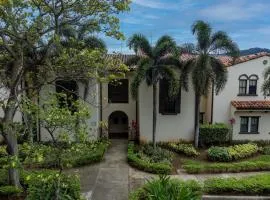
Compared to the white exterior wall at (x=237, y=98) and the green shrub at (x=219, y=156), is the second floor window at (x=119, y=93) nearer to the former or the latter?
the white exterior wall at (x=237, y=98)

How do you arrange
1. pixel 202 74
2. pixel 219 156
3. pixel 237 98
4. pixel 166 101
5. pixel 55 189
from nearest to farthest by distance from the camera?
pixel 55 189
pixel 219 156
pixel 202 74
pixel 166 101
pixel 237 98

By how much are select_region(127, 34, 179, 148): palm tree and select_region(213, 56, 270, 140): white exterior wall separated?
5.16m

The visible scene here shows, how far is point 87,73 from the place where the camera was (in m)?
13.7

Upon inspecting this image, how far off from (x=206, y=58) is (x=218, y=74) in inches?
54.6

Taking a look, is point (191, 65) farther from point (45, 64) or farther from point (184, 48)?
point (45, 64)

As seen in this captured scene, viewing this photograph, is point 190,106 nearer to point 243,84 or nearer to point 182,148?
point 182,148

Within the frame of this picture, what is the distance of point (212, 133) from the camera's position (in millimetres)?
22953

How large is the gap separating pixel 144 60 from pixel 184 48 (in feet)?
10.4

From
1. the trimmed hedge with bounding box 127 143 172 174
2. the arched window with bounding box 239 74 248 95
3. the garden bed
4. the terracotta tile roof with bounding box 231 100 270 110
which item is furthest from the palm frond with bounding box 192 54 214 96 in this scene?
the garden bed

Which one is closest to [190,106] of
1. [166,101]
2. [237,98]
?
[166,101]

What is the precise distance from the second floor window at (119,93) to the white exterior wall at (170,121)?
1996 mm

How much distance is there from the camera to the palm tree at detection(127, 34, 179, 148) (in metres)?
20.0

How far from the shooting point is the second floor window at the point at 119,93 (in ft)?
80.2

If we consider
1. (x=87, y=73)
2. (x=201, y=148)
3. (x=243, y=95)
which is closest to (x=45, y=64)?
(x=87, y=73)
